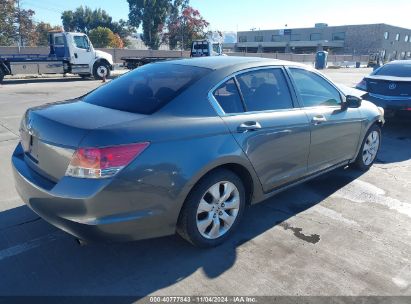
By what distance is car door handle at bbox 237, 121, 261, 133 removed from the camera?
3260mm

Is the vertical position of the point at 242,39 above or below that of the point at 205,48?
above

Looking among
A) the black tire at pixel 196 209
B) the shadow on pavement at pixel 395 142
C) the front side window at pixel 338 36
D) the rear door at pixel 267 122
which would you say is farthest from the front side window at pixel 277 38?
the black tire at pixel 196 209

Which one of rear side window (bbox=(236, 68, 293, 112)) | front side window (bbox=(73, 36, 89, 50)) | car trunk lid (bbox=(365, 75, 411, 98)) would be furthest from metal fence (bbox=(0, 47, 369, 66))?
rear side window (bbox=(236, 68, 293, 112))

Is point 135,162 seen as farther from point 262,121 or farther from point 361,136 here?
point 361,136

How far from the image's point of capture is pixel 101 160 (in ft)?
8.28

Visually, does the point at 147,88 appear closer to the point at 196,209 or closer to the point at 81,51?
the point at 196,209

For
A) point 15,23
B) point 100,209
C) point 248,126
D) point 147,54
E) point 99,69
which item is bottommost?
point 99,69

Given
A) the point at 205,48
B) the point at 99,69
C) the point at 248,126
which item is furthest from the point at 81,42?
the point at 248,126

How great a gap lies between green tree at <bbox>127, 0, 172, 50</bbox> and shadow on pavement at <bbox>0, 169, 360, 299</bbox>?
59868 mm

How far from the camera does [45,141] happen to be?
2859 mm

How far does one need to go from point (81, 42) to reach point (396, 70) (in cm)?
1714

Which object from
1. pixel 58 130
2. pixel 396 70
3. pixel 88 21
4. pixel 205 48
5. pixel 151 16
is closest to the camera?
pixel 58 130

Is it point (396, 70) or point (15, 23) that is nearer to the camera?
point (396, 70)

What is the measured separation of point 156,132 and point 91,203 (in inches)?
26.7
